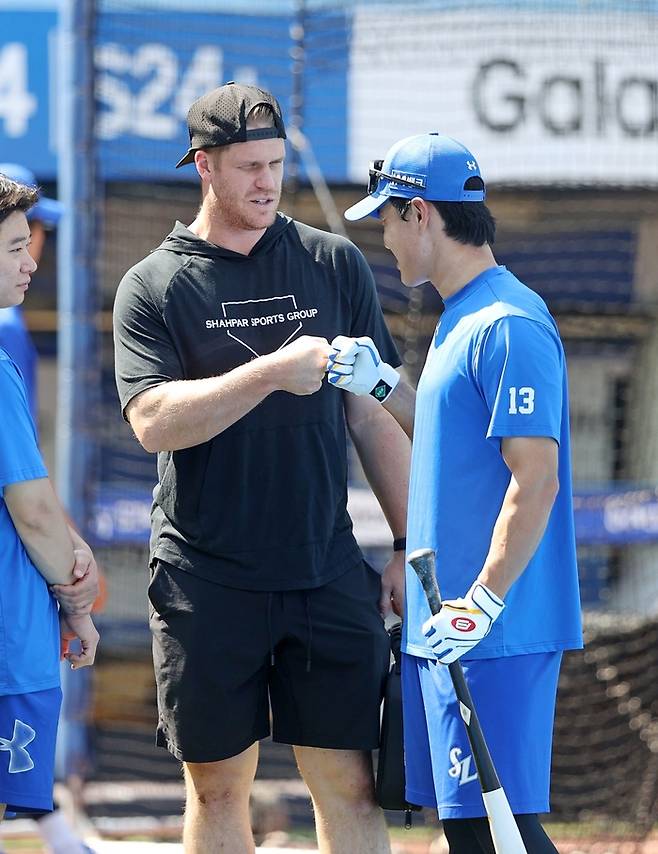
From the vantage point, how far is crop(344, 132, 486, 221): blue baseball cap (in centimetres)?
304

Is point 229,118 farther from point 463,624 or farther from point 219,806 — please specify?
point 219,806

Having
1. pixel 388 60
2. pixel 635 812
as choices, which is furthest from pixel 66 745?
pixel 388 60

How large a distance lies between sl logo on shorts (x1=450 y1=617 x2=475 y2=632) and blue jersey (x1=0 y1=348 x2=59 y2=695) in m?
0.90

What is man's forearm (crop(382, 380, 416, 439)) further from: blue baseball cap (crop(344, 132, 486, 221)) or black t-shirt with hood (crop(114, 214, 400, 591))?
blue baseball cap (crop(344, 132, 486, 221))

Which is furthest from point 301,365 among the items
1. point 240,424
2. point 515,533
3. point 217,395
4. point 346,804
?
point 346,804

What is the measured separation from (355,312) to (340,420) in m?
0.27

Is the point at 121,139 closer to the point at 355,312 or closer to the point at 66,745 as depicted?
the point at 66,745

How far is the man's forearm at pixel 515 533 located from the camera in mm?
2797

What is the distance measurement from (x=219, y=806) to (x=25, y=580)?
0.79m

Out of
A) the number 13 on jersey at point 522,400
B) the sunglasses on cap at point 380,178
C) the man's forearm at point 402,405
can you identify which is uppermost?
the sunglasses on cap at point 380,178

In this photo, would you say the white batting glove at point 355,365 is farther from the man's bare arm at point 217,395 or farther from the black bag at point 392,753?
the black bag at point 392,753

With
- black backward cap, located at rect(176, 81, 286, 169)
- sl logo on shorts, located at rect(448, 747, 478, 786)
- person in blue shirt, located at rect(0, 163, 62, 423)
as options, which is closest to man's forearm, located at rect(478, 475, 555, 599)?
sl logo on shorts, located at rect(448, 747, 478, 786)

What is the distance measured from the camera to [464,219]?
305cm

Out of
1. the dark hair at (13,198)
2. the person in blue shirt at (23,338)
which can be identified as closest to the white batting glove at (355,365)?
the dark hair at (13,198)
